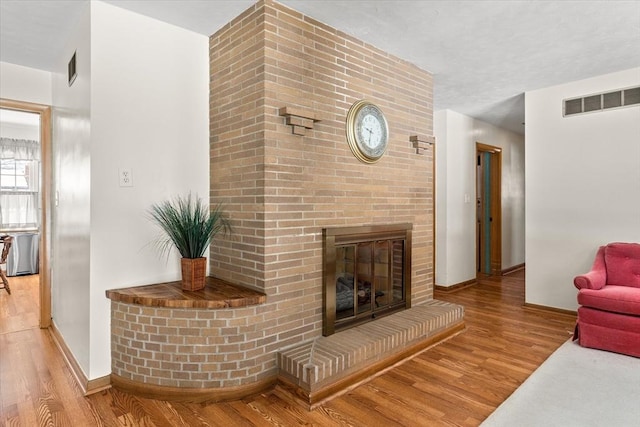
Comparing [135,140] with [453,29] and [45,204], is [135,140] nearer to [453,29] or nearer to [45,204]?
[45,204]

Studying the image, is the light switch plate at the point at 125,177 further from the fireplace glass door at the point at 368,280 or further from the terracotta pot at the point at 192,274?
the fireplace glass door at the point at 368,280

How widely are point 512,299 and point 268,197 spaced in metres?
3.76

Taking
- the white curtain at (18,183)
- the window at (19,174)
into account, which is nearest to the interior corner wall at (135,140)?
the window at (19,174)

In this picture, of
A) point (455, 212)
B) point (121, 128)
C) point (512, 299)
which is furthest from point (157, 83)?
point (512, 299)

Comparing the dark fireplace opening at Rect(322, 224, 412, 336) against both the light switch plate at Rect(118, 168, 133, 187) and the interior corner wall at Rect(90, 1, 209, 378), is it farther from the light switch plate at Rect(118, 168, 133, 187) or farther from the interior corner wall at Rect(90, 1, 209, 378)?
the light switch plate at Rect(118, 168, 133, 187)

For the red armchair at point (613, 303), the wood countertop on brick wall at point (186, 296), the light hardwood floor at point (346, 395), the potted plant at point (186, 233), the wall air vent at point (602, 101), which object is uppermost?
the wall air vent at point (602, 101)

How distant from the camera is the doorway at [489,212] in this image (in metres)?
6.21

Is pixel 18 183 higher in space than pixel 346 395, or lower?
higher

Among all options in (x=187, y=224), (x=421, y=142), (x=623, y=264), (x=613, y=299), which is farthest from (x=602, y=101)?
(x=187, y=224)

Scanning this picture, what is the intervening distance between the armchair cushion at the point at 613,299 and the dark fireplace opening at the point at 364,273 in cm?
144

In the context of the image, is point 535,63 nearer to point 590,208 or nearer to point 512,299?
point 590,208

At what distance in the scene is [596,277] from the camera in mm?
3229

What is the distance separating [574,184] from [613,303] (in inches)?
60.5

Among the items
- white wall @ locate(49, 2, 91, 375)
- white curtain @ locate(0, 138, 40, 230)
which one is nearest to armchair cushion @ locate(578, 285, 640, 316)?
white wall @ locate(49, 2, 91, 375)
